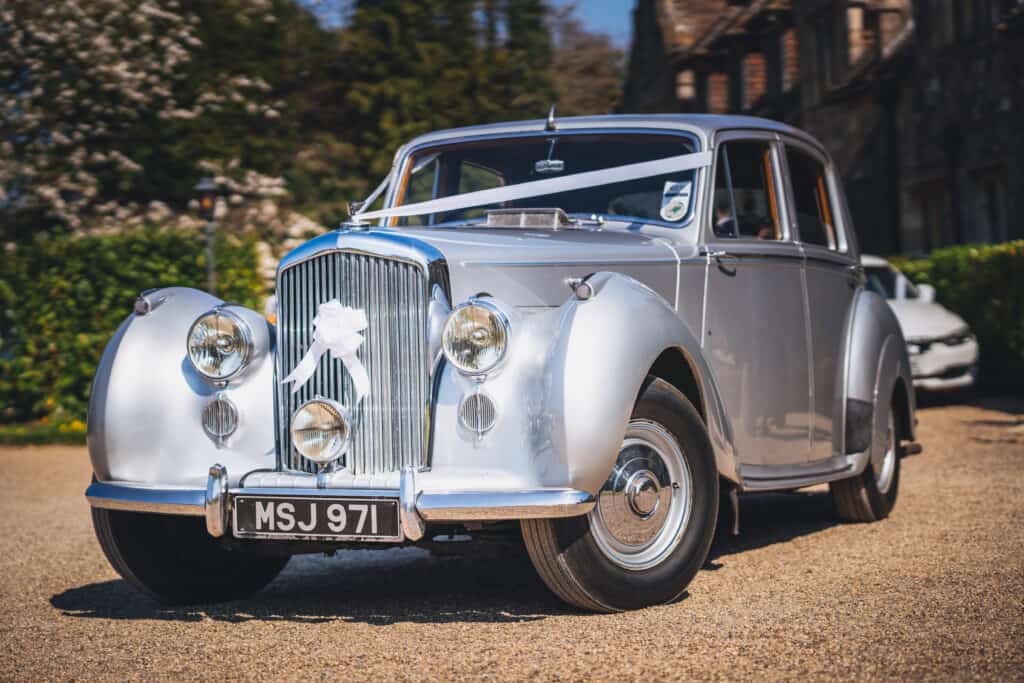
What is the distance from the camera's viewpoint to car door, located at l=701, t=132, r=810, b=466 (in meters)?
5.56

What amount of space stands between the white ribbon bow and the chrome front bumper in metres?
0.43

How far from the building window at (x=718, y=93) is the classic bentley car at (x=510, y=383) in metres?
23.8

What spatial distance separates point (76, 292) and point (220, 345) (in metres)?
10.1

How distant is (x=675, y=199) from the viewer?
575 cm

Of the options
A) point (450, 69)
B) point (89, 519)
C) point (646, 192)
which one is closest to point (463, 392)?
point (646, 192)

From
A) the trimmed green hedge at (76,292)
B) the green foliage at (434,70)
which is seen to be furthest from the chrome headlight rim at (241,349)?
the green foliage at (434,70)

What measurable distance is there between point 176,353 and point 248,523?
83cm

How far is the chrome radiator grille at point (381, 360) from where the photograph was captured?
4660mm

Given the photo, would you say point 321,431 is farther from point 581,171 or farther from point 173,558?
point 581,171

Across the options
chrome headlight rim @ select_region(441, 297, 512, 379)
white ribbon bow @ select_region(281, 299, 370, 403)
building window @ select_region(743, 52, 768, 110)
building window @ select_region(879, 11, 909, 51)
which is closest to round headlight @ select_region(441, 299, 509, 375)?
chrome headlight rim @ select_region(441, 297, 512, 379)

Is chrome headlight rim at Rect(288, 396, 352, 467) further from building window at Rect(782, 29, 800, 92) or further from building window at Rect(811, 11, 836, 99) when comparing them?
building window at Rect(782, 29, 800, 92)

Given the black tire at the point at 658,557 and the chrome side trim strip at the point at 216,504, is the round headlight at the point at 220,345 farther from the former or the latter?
the black tire at the point at 658,557

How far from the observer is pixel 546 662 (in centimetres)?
402

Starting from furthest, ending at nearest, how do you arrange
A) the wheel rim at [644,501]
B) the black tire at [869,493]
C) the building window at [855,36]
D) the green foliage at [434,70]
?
the green foliage at [434,70] → the building window at [855,36] → the black tire at [869,493] → the wheel rim at [644,501]
